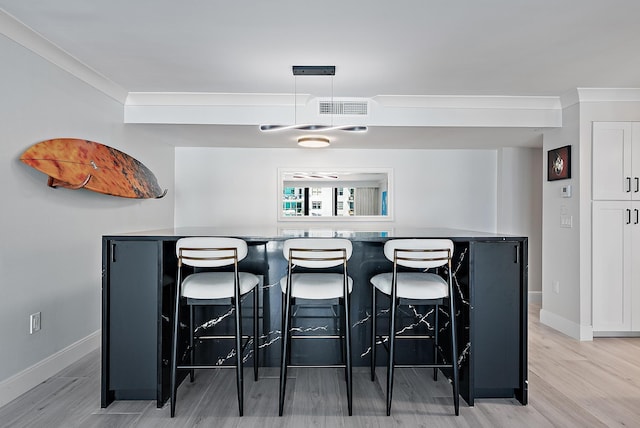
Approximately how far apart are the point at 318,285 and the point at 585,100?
3.38 metres

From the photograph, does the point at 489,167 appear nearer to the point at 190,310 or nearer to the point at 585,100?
the point at 585,100

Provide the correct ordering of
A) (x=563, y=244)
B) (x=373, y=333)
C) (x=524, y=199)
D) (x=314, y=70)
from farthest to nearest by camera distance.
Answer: (x=524, y=199) < (x=563, y=244) < (x=314, y=70) < (x=373, y=333)

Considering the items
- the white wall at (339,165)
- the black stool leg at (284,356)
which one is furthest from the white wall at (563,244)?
the black stool leg at (284,356)

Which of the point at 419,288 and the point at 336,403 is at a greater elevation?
the point at 419,288

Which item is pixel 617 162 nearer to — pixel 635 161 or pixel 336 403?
pixel 635 161

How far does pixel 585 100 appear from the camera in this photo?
12.3 ft

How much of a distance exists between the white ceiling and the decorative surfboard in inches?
28.6

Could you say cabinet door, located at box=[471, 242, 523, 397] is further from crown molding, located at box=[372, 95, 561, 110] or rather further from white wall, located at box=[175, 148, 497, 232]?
white wall, located at box=[175, 148, 497, 232]

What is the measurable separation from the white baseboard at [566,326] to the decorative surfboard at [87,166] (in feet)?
14.9

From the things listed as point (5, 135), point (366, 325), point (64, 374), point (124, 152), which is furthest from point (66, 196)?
point (366, 325)

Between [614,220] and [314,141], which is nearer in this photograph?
[614,220]

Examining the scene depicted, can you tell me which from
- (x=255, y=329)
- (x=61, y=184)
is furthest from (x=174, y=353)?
(x=61, y=184)

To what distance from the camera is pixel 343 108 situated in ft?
13.2

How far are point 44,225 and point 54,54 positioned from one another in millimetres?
1285
